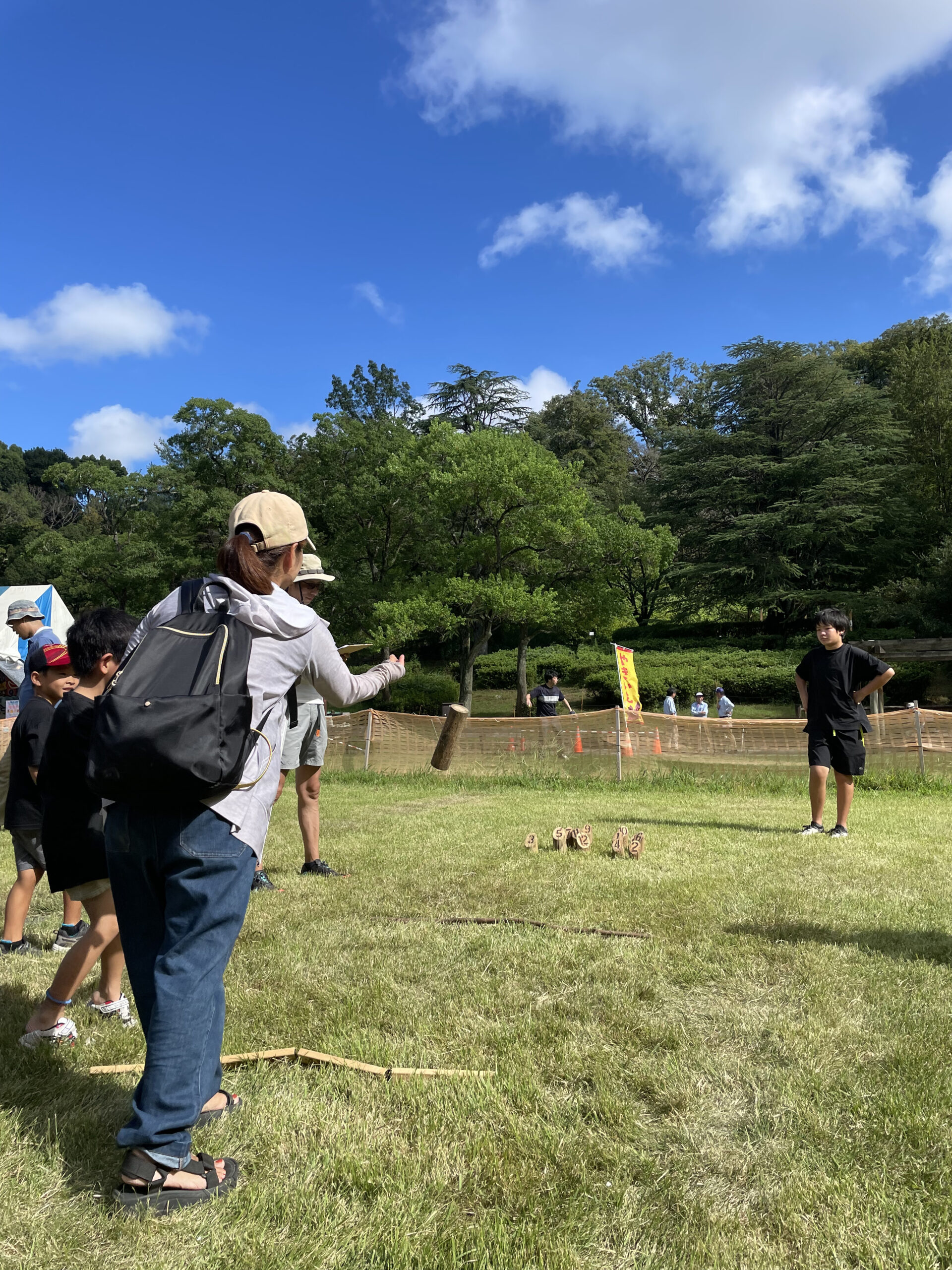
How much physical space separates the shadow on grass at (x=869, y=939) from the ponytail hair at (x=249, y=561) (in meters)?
2.86

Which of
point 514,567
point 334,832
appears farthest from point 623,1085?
point 514,567

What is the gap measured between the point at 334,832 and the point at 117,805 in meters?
5.35

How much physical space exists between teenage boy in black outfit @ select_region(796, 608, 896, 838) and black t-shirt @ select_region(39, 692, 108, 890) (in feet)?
18.6

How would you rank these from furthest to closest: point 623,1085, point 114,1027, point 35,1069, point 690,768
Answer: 1. point 690,768
2. point 114,1027
3. point 35,1069
4. point 623,1085

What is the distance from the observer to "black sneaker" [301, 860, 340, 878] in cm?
541

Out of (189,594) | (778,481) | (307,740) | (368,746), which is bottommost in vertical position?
(368,746)

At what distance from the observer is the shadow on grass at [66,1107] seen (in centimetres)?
208

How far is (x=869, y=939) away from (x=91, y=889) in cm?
329

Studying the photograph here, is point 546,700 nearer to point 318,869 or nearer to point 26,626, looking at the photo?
point 318,869

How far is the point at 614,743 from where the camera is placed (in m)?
11.7

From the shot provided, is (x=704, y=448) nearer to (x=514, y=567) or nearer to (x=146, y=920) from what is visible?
(x=514, y=567)

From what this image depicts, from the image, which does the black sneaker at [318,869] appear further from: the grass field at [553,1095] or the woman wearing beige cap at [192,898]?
the woman wearing beige cap at [192,898]

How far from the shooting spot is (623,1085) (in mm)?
2426

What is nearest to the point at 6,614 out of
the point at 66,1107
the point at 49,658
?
the point at 49,658
